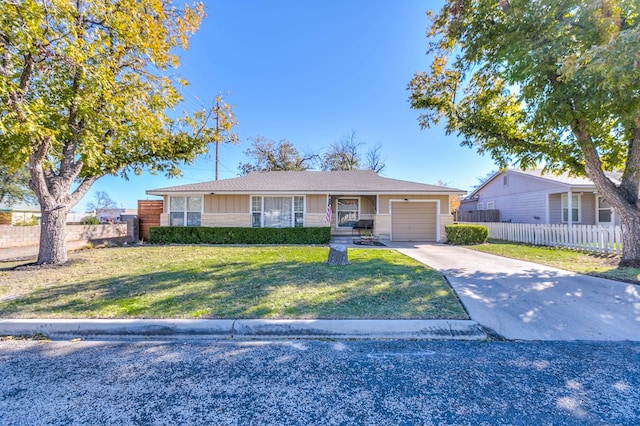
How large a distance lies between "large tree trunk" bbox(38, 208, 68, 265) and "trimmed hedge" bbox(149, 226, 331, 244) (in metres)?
5.79

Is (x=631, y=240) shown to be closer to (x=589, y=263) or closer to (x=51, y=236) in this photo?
(x=589, y=263)

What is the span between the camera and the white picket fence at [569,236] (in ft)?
32.2

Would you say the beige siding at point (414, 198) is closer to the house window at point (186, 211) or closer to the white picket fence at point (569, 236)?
the white picket fence at point (569, 236)

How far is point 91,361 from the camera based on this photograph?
2.93m

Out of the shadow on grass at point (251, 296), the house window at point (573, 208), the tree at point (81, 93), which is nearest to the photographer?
the shadow on grass at point (251, 296)

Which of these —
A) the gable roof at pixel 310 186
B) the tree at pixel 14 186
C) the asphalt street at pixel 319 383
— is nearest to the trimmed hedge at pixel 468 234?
the gable roof at pixel 310 186

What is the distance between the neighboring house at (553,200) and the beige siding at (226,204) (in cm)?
1556

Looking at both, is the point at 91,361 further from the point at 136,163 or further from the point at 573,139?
the point at 573,139

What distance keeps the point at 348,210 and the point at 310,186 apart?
253 cm

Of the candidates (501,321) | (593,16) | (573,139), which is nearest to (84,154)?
(501,321)

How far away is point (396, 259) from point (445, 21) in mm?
7421

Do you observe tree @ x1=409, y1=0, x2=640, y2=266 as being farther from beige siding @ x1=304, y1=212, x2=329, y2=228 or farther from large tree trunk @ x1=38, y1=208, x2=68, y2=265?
large tree trunk @ x1=38, y1=208, x2=68, y2=265

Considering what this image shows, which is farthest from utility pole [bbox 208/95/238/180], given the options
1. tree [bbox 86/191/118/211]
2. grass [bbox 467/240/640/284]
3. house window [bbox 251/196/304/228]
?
tree [bbox 86/191/118/211]

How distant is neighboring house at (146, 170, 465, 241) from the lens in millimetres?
14242
